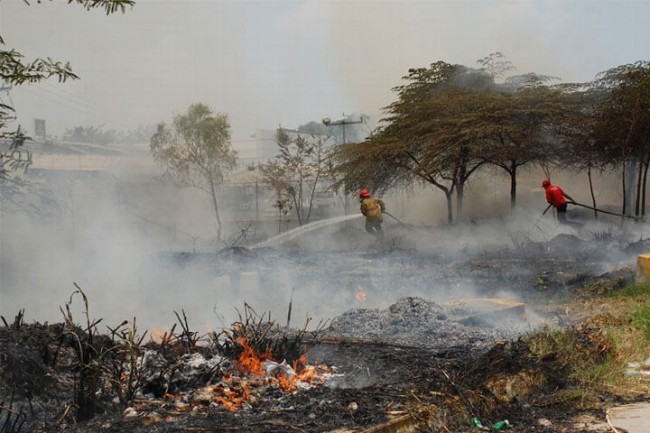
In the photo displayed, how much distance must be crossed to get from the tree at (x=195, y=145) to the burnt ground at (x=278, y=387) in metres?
21.6

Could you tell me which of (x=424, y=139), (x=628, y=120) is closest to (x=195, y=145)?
(x=424, y=139)

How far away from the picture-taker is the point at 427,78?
24.9m

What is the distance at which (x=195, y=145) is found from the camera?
27.8m

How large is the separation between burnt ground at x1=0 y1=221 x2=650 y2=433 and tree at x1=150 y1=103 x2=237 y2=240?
71.0ft

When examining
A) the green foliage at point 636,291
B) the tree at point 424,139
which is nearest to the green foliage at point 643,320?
the green foliage at point 636,291

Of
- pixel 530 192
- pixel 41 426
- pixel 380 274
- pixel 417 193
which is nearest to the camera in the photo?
pixel 41 426

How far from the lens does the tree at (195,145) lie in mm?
27266

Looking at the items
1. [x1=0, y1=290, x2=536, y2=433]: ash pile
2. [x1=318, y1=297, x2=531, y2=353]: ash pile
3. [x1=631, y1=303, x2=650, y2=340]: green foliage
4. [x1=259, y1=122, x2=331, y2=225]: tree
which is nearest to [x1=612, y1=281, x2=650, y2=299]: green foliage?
[x1=631, y1=303, x2=650, y2=340]: green foliage

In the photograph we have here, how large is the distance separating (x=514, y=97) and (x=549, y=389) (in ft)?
58.9

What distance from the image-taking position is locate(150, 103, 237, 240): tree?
27.3 m

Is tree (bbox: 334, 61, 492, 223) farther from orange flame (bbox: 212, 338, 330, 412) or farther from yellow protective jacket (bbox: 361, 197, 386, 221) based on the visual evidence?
orange flame (bbox: 212, 338, 330, 412)

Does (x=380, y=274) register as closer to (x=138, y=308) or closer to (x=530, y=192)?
(x=138, y=308)

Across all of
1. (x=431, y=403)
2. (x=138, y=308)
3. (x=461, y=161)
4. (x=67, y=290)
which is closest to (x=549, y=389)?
(x=431, y=403)

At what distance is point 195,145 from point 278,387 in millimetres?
24031
